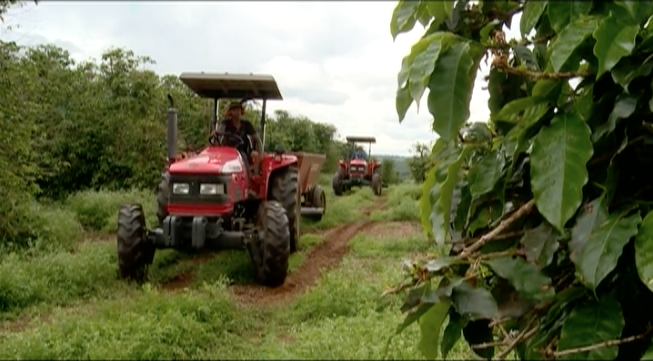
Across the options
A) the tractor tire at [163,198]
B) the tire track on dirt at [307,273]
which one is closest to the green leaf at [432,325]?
the tire track on dirt at [307,273]

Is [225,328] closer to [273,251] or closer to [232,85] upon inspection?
[273,251]

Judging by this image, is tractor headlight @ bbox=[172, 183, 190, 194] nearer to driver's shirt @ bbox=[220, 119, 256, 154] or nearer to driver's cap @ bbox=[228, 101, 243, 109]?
driver's shirt @ bbox=[220, 119, 256, 154]

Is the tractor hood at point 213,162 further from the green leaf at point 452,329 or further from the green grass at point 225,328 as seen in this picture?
the green leaf at point 452,329

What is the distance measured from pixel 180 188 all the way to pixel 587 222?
4.98 metres

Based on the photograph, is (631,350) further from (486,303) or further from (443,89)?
(443,89)

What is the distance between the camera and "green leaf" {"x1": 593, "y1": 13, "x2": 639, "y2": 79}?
97cm

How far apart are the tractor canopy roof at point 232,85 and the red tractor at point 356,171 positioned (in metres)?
9.41

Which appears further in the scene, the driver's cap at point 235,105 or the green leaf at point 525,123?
the driver's cap at point 235,105

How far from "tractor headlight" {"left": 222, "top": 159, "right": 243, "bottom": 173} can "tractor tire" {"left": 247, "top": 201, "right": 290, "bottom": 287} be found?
1.63 feet

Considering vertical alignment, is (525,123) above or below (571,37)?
below

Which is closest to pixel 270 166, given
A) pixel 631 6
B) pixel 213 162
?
pixel 213 162

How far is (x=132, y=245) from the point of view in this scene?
18.4 feet

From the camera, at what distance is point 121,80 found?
10688mm

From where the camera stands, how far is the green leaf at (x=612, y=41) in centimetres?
97
